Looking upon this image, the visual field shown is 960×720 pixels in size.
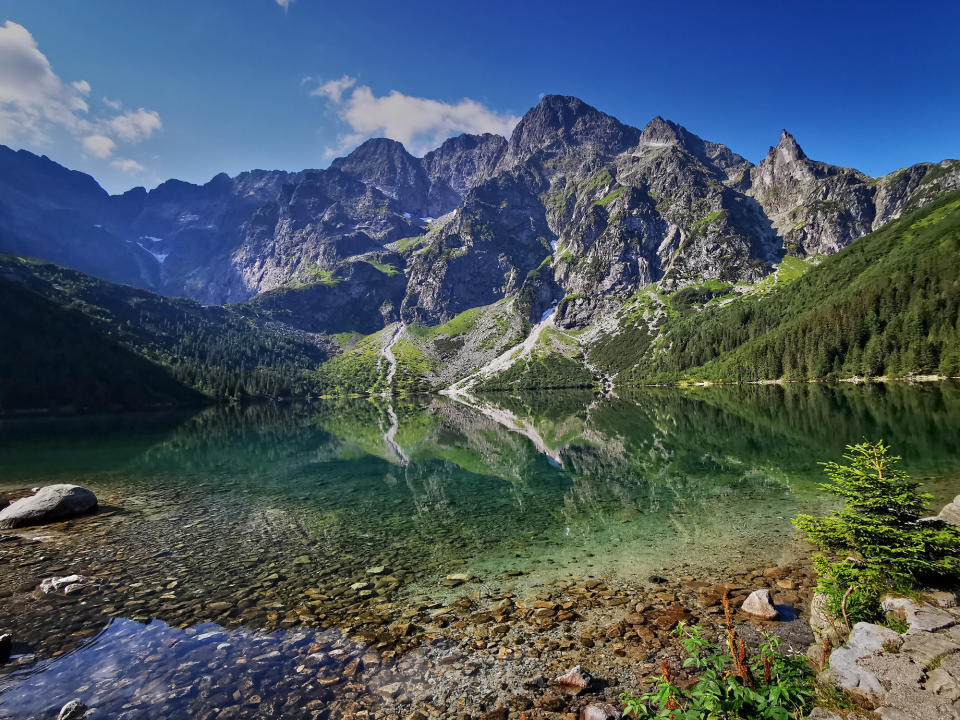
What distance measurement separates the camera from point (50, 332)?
17388 centimetres

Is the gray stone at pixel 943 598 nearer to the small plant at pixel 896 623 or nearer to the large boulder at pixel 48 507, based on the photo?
the small plant at pixel 896 623

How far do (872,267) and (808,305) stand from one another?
26.9 m

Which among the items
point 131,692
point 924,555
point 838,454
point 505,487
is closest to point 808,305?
point 838,454

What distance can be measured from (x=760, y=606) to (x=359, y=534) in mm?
19425

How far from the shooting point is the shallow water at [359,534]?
45.6 feet

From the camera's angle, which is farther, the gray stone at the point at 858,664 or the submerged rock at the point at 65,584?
the submerged rock at the point at 65,584

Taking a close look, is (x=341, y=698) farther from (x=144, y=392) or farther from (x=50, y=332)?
(x=50, y=332)

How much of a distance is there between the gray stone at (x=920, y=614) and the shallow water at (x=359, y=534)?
733cm

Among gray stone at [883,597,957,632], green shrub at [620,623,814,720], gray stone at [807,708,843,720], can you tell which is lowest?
gray stone at [883,597,957,632]

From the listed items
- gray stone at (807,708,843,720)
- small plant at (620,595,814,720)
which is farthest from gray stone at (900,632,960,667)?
gray stone at (807,708,843,720)

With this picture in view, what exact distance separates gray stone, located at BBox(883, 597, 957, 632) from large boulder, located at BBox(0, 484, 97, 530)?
4158cm

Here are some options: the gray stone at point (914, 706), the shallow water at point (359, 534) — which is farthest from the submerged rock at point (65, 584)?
the gray stone at point (914, 706)

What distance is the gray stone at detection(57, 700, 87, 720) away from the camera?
10.3 metres

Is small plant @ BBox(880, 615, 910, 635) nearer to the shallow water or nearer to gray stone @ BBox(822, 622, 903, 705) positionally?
gray stone @ BBox(822, 622, 903, 705)
